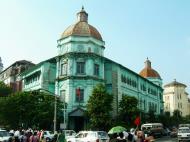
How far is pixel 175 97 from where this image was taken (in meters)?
136

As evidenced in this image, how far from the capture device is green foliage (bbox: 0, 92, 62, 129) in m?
51.8

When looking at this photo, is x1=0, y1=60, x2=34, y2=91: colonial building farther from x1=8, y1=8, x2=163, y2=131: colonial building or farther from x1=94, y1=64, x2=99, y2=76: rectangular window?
x1=94, y1=64, x2=99, y2=76: rectangular window

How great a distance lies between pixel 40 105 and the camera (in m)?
52.4

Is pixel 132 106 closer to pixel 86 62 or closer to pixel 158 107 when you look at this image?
pixel 86 62

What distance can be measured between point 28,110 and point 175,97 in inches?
3594

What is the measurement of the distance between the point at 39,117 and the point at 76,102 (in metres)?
8.54

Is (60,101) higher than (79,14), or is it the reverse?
(79,14)

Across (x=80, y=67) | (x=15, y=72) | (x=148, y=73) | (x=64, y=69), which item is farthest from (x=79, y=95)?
(x=148, y=73)

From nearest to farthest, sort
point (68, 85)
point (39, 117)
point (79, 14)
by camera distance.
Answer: point (39, 117) < point (68, 85) < point (79, 14)

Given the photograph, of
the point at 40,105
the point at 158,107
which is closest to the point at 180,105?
the point at 158,107

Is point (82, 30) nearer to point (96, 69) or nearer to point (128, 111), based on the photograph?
point (96, 69)

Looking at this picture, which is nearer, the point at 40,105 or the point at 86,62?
the point at 40,105

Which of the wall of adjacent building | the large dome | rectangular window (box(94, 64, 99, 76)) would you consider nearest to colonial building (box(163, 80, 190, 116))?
the wall of adjacent building

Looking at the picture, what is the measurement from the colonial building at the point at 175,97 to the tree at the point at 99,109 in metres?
86.5
